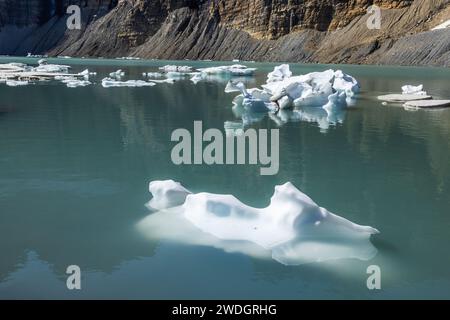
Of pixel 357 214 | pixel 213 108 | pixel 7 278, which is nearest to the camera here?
pixel 7 278

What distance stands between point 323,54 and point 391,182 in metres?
57.5

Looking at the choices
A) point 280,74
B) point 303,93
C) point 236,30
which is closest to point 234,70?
point 280,74

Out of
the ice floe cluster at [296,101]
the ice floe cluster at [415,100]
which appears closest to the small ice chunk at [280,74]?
the ice floe cluster at [296,101]

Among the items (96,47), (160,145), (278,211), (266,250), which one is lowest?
(266,250)

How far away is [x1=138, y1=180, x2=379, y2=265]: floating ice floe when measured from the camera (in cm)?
642

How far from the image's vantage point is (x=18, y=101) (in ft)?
71.4

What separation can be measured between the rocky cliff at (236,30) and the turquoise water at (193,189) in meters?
43.2

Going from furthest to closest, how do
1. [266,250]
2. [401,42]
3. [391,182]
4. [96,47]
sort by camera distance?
[96,47] < [401,42] < [391,182] < [266,250]

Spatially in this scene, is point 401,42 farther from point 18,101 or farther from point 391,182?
point 391,182

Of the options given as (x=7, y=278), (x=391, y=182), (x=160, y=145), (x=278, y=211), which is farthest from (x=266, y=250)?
(x=160, y=145)

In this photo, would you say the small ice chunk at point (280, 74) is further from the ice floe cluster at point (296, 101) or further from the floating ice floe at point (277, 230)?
the floating ice floe at point (277, 230)

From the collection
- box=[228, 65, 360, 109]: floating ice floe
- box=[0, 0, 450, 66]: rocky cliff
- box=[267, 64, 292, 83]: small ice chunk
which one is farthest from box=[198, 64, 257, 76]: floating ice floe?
box=[0, 0, 450, 66]: rocky cliff

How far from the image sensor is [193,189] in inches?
368

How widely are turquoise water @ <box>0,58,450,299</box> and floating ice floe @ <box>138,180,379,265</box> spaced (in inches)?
8.2
